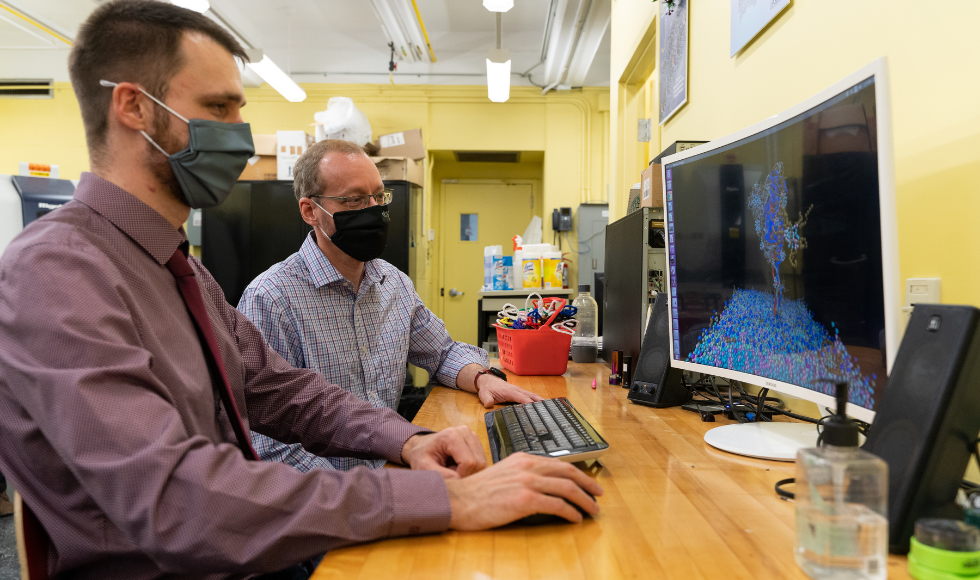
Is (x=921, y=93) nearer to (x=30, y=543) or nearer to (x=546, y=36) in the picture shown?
(x=30, y=543)

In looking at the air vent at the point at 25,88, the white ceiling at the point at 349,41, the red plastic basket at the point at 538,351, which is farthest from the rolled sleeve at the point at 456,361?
the air vent at the point at 25,88

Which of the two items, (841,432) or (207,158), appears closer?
(841,432)

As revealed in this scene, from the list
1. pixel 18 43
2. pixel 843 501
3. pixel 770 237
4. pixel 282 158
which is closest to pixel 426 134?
pixel 282 158

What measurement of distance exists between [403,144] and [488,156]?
173cm

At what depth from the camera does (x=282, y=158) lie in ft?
14.1


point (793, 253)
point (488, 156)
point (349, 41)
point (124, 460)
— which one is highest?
point (349, 41)

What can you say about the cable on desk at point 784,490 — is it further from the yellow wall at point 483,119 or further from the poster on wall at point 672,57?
the yellow wall at point 483,119

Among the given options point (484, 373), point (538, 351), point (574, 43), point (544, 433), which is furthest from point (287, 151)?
point (544, 433)

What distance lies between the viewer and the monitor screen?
712mm

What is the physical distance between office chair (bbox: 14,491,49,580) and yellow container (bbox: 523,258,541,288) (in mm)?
2700

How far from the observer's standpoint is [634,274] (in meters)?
1.62

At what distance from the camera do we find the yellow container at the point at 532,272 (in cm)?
320

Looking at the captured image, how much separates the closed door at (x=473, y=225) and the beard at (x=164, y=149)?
212 inches

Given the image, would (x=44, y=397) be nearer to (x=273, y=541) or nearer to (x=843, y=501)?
(x=273, y=541)
